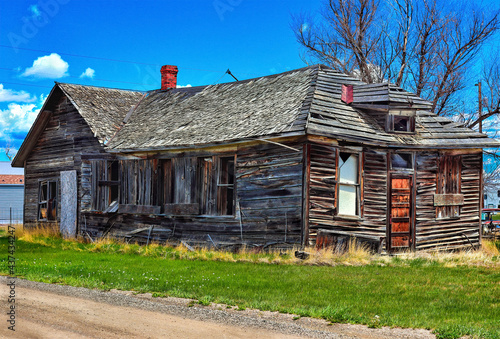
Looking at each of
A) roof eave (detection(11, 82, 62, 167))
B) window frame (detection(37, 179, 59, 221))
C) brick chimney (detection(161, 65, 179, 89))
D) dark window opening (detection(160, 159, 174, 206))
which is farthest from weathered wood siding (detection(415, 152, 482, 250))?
roof eave (detection(11, 82, 62, 167))

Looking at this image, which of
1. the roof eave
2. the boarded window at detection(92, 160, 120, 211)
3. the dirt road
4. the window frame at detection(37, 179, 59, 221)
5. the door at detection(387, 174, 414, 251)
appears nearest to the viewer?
the dirt road

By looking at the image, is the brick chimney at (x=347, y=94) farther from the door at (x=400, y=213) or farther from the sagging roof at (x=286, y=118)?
the door at (x=400, y=213)

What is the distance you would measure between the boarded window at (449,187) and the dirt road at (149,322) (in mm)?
11023

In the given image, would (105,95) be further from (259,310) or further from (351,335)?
(351,335)

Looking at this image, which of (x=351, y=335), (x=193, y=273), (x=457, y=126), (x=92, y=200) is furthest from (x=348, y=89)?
(x=351, y=335)

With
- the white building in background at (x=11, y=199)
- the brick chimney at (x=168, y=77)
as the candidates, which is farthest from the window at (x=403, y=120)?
→ the white building in background at (x=11, y=199)

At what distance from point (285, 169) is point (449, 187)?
5.78m

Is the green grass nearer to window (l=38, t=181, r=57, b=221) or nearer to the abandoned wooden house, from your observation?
the abandoned wooden house

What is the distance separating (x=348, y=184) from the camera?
1642 centimetres

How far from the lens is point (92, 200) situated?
71.8 feet

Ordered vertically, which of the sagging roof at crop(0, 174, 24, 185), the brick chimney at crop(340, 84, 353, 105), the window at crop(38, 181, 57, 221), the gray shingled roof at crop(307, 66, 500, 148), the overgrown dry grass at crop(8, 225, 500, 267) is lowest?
the overgrown dry grass at crop(8, 225, 500, 267)

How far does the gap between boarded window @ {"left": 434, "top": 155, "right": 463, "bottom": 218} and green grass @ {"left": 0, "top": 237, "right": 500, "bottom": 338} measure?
3952 mm

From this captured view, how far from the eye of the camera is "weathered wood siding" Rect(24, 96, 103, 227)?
2277cm

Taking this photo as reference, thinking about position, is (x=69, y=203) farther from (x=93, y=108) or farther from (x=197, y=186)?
(x=197, y=186)
